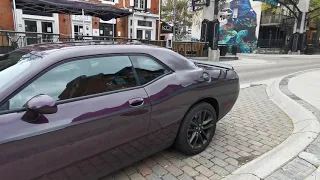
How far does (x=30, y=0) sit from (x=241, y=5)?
3180 centimetres

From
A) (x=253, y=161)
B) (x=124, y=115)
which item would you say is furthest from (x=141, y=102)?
(x=253, y=161)

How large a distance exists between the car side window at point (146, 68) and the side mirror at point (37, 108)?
3.50 feet

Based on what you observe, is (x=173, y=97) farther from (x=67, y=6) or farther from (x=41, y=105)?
(x=67, y=6)

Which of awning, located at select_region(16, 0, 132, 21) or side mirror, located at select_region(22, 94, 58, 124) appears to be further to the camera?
awning, located at select_region(16, 0, 132, 21)

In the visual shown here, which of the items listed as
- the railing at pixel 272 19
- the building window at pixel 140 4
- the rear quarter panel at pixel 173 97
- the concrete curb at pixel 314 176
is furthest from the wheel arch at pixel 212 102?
the railing at pixel 272 19

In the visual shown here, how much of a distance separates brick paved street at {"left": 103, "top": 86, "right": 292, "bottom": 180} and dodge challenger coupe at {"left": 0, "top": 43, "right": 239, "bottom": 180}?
0.83ft

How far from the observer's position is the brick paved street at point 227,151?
2.88 m

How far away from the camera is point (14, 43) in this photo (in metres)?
11.7

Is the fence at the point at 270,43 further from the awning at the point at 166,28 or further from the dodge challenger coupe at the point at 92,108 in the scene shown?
the dodge challenger coupe at the point at 92,108

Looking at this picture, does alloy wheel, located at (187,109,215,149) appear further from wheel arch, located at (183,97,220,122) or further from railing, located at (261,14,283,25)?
railing, located at (261,14,283,25)

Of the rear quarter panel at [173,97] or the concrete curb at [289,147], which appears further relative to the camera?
the concrete curb at [289,147]

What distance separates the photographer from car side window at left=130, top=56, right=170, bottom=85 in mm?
2703

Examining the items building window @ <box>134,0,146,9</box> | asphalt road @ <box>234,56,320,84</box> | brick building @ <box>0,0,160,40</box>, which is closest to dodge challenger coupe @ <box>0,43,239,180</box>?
asphalt road @ <box>234,56,320,84</box>

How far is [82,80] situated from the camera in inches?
89.4
